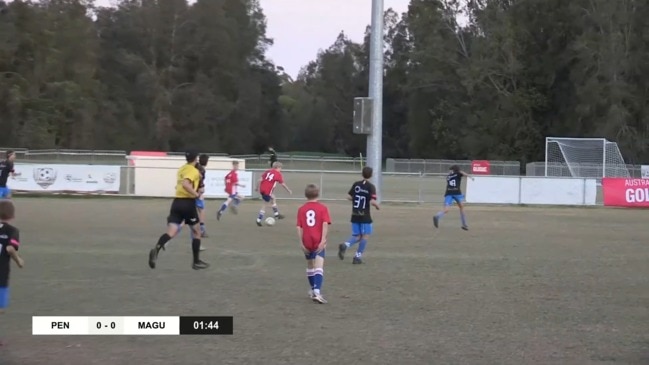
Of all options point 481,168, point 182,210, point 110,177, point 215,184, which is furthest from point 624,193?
point 182,210

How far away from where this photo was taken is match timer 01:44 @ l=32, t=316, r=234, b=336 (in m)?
7.42

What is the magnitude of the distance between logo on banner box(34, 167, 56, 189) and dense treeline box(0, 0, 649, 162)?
3386cm

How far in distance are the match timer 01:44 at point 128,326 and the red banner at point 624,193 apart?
83.3 ft

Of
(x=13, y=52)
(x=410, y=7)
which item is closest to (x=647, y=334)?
(x=13, y=52)

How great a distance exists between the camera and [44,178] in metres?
29.3

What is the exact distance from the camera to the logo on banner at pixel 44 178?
29266 mm

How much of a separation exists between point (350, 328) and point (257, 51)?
8286cm

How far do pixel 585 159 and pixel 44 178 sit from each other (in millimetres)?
30141

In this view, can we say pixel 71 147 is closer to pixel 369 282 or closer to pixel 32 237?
pixel 32 237

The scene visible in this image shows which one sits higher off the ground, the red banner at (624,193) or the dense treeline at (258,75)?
the dense treeline at (258,75)

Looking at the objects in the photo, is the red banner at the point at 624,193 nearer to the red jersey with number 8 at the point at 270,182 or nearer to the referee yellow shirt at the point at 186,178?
the red jersey with number 8 at the point at 270,182

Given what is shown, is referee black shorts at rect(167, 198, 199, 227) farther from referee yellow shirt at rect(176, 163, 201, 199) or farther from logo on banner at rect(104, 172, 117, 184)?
logo on banner at rect(104, 172, 117, 184)

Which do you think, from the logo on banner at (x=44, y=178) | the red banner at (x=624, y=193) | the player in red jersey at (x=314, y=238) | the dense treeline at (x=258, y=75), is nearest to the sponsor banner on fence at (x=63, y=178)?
the logo on banner at (x=44, y=178)

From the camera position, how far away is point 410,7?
77438 mm
